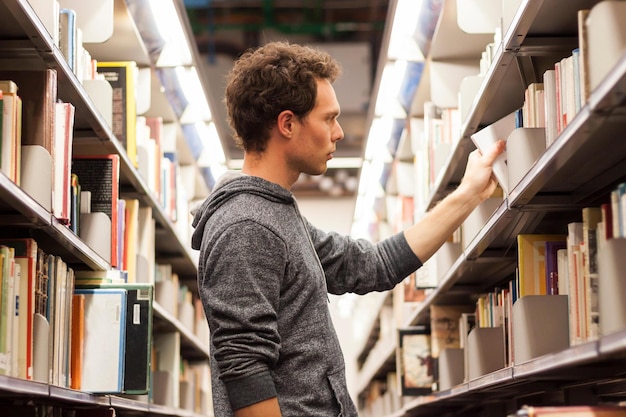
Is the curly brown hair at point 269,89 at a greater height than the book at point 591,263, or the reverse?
the curly brown hair at point 269,89

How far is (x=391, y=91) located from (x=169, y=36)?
1258 millimetres

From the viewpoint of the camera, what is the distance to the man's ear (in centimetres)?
240

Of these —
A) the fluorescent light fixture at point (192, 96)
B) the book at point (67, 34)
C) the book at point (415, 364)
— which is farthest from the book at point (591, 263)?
the fluorescent light fixture at point (192, 96)

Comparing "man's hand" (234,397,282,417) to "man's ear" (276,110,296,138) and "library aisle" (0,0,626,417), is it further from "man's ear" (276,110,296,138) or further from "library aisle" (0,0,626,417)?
"man's ear" (276,110,296,138)

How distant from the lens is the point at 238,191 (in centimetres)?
231

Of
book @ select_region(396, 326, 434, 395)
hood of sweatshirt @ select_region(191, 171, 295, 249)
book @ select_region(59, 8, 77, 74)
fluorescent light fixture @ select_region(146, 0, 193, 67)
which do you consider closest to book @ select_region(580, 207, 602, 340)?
hood of sweatshirt @ select_region(191, 171, 295, 249)

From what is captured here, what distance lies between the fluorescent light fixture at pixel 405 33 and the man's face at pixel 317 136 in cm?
144

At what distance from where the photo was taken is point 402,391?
478 centimetres

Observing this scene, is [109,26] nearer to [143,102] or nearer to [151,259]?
[143,102]

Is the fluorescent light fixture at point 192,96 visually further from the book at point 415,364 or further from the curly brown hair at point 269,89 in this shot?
the curly brown hair at point 269,89

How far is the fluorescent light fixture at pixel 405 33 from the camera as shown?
382 centimetres

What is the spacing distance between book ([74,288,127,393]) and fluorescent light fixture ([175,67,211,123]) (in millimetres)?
1930

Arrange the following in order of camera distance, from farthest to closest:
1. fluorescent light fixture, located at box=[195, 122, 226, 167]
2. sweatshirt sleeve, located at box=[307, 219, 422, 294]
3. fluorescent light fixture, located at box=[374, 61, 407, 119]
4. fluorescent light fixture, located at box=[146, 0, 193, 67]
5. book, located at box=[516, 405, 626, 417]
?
1. fluorescent light fixture, located at box=[195, 122, 226, 167]
2. fluorescent light fixture, located at box=[374, 61, 407, 119]
3. fluorescent light fixture, located at box=[146, 0, 193, 67]
4. sweatshirt sleeve, located at box=[307, 219, 422, 294]
5. book, located at box=[516, 405, 626, 417]

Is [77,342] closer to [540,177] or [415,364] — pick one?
[540,177]
